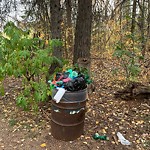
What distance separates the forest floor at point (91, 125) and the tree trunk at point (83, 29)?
0.96 m

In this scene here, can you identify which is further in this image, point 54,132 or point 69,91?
point 54,132

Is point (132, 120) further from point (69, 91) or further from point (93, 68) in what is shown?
point (93, 68)

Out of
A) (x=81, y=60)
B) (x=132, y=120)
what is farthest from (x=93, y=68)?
(x=132, y=120)

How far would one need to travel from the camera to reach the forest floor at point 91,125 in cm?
310

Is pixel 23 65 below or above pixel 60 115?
above

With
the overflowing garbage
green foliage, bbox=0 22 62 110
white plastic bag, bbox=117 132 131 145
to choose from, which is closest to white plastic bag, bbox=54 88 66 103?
the overflowing garbage

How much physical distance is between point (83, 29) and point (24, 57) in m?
1.66

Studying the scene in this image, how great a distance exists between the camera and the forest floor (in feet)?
10.2

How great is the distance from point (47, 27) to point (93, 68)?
2.14 metres

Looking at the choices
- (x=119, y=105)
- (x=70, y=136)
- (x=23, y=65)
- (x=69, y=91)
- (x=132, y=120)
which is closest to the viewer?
(x=69, y=91)

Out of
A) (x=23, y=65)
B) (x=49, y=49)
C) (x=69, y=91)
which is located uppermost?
(x=49, y=49)

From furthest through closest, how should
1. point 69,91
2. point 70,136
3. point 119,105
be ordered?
1. point 119,105
2. point 70,136
3. point 69,91

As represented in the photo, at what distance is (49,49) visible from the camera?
3346 millimetres

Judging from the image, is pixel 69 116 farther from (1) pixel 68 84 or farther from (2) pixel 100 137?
(2) pixel 100 137
